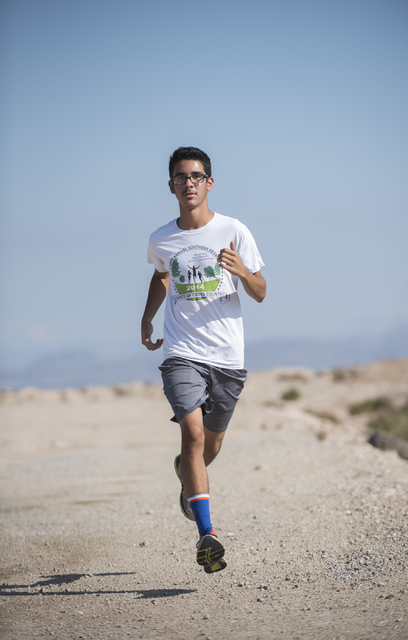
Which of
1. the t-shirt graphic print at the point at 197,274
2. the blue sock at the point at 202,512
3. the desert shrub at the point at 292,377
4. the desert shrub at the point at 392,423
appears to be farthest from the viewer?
the desert shrub at the point at 292,377

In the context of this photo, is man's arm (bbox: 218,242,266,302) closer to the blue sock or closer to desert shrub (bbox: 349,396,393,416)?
the blue sock

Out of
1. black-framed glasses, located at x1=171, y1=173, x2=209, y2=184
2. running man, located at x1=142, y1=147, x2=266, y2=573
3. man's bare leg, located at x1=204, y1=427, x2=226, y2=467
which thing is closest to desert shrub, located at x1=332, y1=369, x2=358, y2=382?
man's bare leg, located at x1=204, y1=427, x2=226, y2=467

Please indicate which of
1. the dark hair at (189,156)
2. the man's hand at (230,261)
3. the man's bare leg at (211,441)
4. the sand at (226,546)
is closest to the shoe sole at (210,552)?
the sand at (226,546)

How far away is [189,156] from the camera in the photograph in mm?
4508

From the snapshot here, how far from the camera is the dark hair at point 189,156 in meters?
4.51

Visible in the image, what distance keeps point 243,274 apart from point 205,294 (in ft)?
1.06

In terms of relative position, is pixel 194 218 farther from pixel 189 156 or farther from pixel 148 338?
pixel 148 338

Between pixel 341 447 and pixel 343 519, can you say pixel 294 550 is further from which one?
pixel 341 447

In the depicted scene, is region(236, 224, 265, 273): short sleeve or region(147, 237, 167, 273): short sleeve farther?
region(147, 237, 167, 273): short sleeve

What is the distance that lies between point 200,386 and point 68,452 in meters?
10.1

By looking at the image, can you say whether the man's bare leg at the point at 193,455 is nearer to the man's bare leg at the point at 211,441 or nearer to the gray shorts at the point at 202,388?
the gray shorts at the point at 202,388

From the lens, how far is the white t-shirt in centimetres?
428

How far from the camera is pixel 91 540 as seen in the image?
5.58m

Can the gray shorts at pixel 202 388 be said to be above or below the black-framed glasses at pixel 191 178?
below
